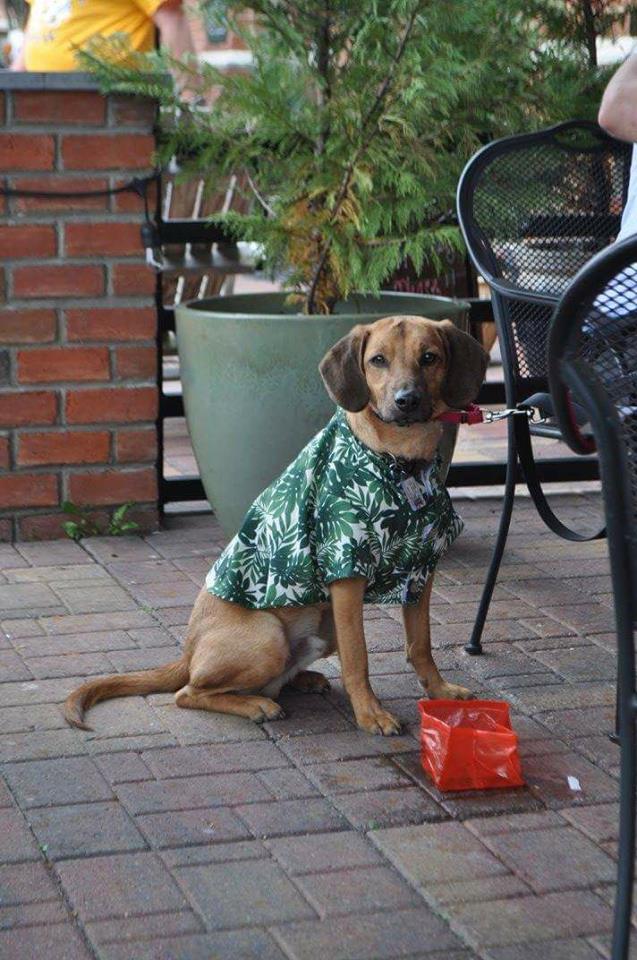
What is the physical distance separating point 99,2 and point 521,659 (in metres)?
3.22

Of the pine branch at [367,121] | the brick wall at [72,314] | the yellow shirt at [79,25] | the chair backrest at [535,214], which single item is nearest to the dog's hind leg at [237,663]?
the chair backrest at [535,214]

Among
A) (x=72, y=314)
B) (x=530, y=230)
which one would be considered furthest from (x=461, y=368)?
(x=72, y=314)

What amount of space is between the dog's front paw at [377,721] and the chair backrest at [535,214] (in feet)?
3.16

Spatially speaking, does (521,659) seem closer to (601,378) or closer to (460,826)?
(460,826)

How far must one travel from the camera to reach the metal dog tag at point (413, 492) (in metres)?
3.51

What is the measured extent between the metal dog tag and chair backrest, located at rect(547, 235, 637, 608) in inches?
52.0

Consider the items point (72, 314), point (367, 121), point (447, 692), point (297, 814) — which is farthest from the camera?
point (72, 314)

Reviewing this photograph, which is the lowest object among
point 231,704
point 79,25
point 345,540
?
point 231,704

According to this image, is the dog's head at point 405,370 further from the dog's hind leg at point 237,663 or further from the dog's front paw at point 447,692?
the dog's front paw at point 447,692

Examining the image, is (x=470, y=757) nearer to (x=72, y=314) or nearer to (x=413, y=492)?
(x=413, y=492)

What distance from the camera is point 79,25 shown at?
5.60m

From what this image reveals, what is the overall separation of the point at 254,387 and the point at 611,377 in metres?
2.62

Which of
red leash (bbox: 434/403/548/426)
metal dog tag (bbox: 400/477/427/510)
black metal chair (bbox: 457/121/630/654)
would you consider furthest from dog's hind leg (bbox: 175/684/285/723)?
red leash (bbox: 434/403/548/426)

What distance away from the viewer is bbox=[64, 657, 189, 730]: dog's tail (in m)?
3.58
